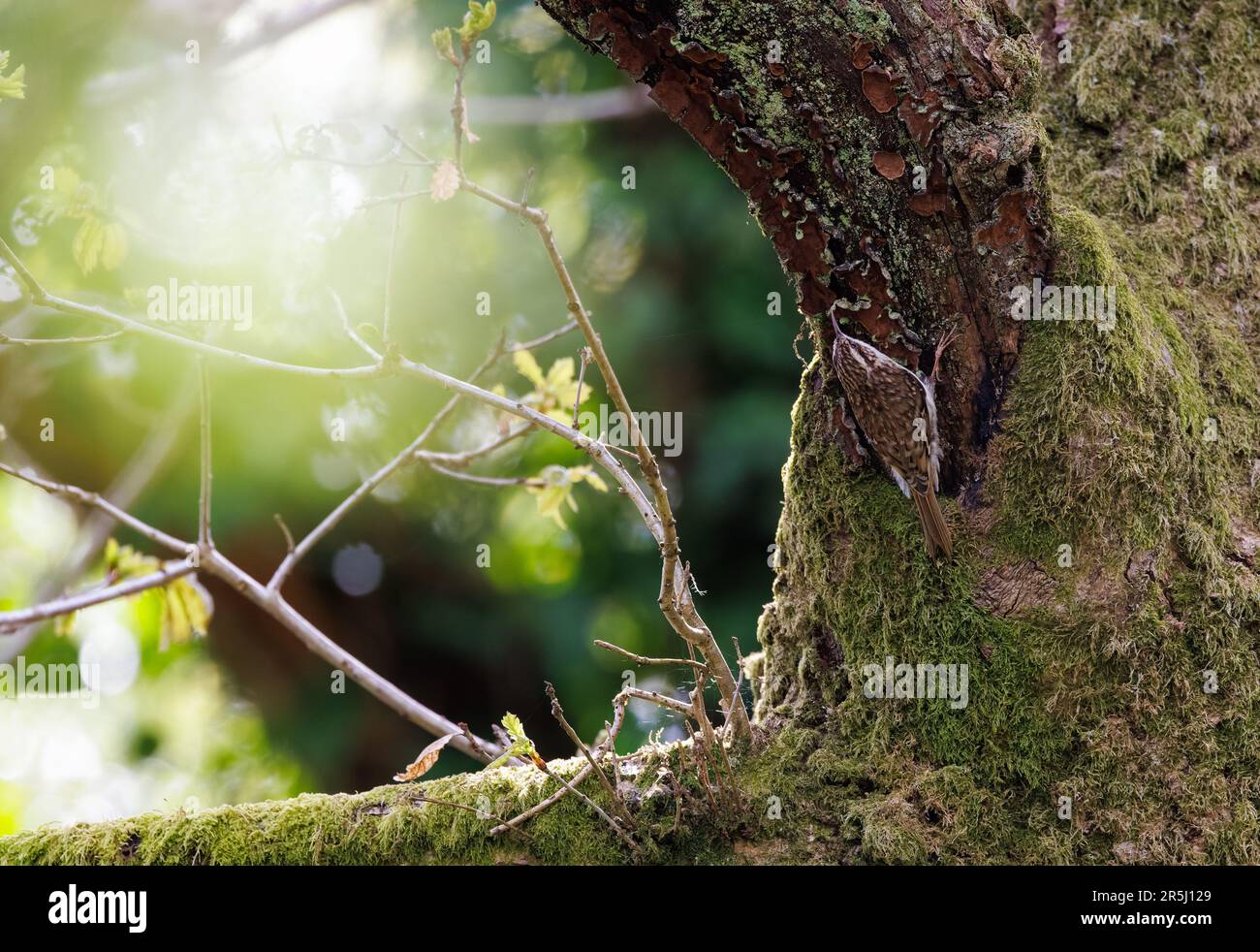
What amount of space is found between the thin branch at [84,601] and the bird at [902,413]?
5.24ft

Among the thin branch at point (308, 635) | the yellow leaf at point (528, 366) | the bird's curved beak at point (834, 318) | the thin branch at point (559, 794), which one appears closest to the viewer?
the thin branch at point (559, 794)

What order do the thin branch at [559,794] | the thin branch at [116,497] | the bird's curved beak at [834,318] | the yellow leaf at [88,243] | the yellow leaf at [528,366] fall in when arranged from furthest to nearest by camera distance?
the thin branch at [116,497], the yellow leaf at [528,366], the yellow leaf at [88,243], the bird's curved beak at [834,318], the thin branch at [559,794]

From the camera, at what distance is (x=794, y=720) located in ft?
6.53

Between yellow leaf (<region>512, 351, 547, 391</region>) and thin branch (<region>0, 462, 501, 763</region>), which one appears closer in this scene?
thin branch (<region>0, 462, 501, 763</region>)

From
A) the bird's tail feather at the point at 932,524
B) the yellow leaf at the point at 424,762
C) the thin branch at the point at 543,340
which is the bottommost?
the yellow leaf at the point at 424,762

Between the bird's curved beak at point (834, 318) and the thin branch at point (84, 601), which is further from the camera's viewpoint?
the thin branch at point (84, 601)

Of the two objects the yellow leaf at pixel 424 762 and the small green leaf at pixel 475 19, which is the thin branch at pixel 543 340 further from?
the yellow leaf at pixel 424 762

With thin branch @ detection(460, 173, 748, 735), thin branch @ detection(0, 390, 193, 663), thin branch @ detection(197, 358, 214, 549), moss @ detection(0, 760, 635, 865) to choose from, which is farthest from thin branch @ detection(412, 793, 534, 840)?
thin branch @ detection(0, 390, 193, 663)

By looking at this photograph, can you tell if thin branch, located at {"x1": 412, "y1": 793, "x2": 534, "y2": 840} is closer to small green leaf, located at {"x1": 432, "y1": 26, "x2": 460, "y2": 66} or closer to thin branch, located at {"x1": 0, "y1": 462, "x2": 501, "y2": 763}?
thin branch, located at {"x1": 0, "y1": 462, "x2": 501, "y2": 763}

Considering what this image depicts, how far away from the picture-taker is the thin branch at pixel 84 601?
221 centimetres

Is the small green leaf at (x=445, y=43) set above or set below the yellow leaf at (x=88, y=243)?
above

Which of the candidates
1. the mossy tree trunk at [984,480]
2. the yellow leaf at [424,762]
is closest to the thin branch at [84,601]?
the yellow leaf at [424,762]

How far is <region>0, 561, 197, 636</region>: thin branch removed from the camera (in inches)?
86.8
